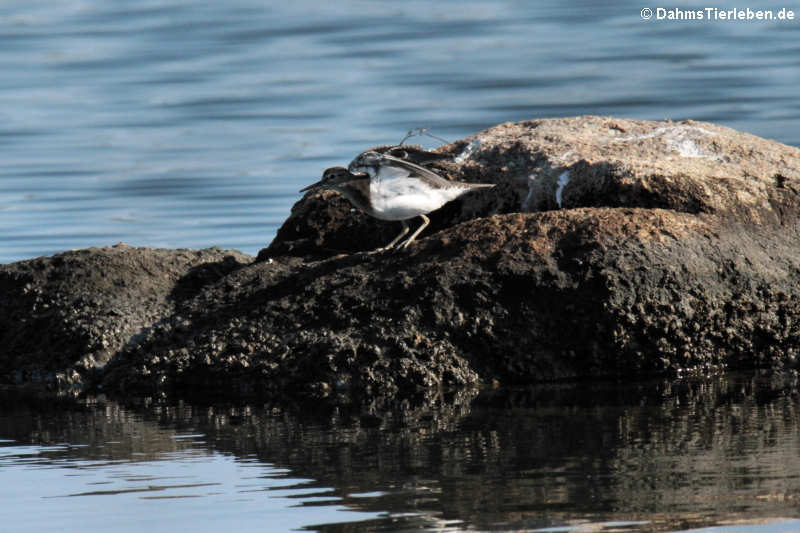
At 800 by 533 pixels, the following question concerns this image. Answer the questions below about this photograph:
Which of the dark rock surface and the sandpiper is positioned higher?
the sandpiper

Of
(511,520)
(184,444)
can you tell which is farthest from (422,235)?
(511,520)

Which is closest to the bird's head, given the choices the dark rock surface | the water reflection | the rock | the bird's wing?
the bird's wing

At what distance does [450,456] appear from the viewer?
190 inches

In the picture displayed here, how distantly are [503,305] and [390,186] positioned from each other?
108cm

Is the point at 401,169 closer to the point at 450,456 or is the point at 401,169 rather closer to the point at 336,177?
the point at 336,177

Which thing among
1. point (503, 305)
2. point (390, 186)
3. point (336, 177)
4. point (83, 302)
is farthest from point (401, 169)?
point (83, 302)

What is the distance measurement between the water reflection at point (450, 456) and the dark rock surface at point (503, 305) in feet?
0.89

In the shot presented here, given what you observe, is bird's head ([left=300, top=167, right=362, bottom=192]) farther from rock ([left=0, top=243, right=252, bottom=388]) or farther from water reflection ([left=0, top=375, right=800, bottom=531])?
water reflection ([left=0, top=375, right=800, bottom=531])

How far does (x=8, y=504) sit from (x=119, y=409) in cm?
184

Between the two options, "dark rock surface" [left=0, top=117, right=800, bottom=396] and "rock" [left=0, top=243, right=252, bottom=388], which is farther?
"rock" [left=0, top=243, right=252, bottom=388]

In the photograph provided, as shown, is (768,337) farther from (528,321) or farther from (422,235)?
(422,235)

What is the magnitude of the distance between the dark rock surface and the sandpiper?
0.29 m

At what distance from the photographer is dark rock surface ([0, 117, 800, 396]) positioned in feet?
20.8

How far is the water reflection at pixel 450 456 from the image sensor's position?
4.02 meters
